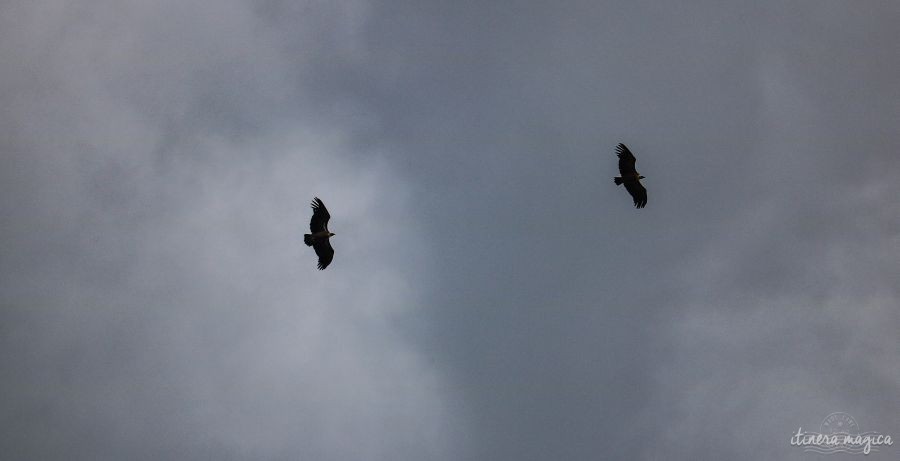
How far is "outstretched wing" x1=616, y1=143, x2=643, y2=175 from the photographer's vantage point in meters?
62.6

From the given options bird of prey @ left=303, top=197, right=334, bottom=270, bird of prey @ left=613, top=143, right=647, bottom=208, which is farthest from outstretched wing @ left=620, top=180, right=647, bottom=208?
bird of prey @ left=303, top=197, right=334, bottom=270

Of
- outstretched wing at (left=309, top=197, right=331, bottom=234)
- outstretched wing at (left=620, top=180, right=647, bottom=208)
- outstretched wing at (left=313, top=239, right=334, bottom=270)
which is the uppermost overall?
outstretched wing at (left=620, top=180, right=647, bottom=208)

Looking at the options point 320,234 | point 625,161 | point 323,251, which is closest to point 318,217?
point 320,234

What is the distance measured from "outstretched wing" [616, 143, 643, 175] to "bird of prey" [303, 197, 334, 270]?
69.0 ft

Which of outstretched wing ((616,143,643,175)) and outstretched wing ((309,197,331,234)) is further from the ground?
outstretched wing ((616,143,643,175))

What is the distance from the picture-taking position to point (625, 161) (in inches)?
2479

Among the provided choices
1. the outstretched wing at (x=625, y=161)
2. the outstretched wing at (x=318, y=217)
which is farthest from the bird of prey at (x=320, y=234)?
the outstretched wing at (x=625, y=161)

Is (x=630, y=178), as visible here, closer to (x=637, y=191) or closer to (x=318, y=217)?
(x=637, y=191)

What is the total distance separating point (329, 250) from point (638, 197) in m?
22.7

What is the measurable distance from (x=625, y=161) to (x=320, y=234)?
22.3 m

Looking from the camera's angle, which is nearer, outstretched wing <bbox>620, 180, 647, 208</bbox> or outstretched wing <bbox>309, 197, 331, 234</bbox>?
outstretched wing <bbox>309, 197, 331, 234</bbox>

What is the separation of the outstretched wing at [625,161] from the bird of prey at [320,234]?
2104 cm

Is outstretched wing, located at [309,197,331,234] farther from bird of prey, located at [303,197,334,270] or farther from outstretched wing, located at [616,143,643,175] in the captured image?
outstretched wing, located at [616,143,643,175]

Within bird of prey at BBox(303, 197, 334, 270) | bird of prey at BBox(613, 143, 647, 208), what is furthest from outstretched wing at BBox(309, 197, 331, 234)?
bird of prey at BBox(613, 143, 647, 208)
